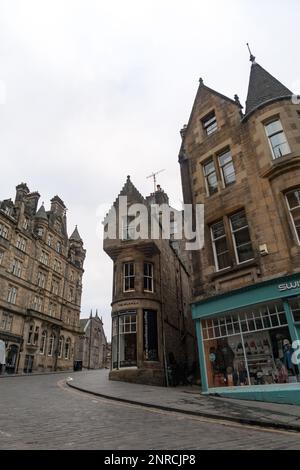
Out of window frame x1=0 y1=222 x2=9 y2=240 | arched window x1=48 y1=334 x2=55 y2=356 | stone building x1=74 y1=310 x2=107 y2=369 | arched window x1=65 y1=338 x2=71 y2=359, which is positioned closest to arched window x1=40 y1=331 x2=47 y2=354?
arched window x1=48 y1=334 x2=55 y2=356

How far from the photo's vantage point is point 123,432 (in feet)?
19.8

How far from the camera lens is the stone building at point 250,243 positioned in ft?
38.0

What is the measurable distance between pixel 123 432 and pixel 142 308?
1484 centimetres

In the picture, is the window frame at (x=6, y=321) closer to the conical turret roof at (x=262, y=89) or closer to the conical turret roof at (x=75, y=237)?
the conical turret roof at (x=75, y=237)

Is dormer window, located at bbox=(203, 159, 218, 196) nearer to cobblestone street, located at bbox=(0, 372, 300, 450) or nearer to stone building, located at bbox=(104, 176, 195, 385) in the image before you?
stone building, located at bbox=(104, 176, 195, 385)

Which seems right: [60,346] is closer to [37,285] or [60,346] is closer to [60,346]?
[60,346]

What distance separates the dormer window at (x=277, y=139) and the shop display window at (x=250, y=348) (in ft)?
21.1

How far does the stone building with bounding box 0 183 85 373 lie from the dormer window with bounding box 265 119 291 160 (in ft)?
109

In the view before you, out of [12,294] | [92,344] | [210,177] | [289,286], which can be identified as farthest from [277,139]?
[92,344]

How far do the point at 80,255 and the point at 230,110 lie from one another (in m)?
44.7

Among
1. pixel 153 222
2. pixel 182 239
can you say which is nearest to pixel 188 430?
pixel 153 222

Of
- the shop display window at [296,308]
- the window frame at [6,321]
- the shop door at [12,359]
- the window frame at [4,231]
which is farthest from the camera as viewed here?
the window frame at [4,231]

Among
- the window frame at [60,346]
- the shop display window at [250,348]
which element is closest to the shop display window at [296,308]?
the shop display window at [250,348]
